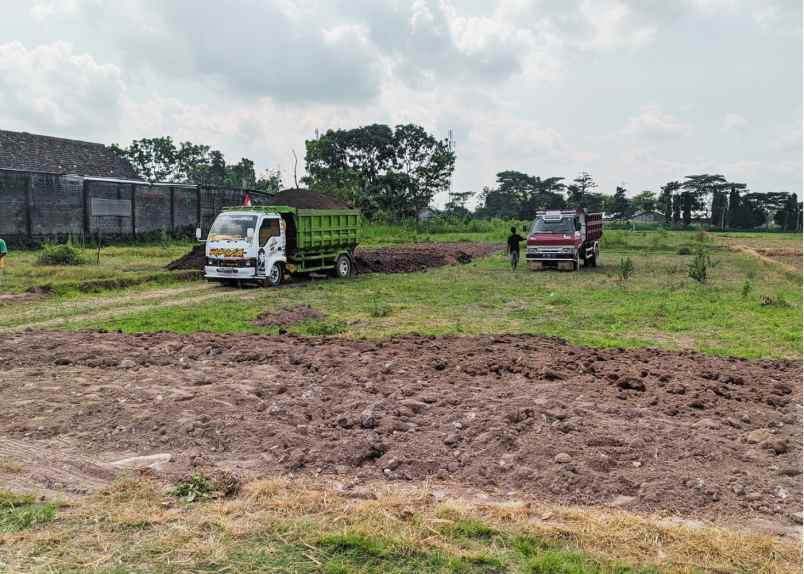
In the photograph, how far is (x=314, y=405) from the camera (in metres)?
7.34

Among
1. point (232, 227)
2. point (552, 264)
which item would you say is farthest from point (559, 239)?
point (232, 227)

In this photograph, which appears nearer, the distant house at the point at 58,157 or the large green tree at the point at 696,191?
the distant house at the point at 58,157

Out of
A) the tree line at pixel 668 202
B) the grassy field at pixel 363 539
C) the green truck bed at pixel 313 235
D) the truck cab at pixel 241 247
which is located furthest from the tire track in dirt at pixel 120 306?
the tree line at pixel 668 202

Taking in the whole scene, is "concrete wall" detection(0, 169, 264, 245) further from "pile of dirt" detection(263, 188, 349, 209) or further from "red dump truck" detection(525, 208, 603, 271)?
"red dump truck" detection(525, 208, 603, 271)

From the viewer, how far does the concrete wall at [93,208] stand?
95.3 feet

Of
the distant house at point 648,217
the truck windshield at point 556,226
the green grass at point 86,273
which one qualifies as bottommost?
the green grass at point 86,273

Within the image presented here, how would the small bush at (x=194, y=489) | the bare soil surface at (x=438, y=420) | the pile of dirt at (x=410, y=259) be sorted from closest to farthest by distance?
the small bush at (x=194, y=489), the bare soil surface at (x=438, y=420), the pile of dirt at (x=410, y=259)

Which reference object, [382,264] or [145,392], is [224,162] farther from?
[145,392]

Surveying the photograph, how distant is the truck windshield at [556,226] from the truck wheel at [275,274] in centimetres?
1004

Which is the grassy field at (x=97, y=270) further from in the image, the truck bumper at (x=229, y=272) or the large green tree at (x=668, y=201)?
the large green tree at (x=668, y=201)

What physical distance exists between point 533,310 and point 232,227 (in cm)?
856

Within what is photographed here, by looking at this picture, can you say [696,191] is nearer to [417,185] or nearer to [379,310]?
[417,185]

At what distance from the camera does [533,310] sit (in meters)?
14.8

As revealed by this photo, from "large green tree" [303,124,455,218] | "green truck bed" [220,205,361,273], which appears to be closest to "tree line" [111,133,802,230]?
"large green tree" [303,124,455,218]
